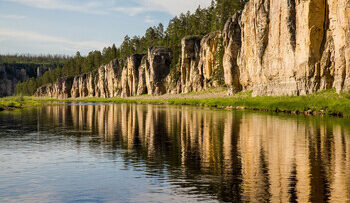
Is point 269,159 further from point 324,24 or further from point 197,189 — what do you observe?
point 324,24

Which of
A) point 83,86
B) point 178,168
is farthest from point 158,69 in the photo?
point 178,168

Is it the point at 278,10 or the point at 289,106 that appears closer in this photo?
the point at 289,106

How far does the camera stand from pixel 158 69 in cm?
12562

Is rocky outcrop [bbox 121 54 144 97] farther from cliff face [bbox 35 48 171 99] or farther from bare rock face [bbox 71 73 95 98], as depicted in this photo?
bare rock face [bbox 71 73 95 98]

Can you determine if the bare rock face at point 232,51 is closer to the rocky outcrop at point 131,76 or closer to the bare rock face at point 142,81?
the bare rock face at point 142,81

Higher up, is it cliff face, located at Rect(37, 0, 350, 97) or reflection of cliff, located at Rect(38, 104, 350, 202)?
cliff face, located at Rect(37, 0, 350, 97)

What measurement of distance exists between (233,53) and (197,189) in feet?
237

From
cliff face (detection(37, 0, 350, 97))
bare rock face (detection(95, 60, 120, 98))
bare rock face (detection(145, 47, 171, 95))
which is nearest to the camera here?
cliff face (detection(37, 0, 350, 97))

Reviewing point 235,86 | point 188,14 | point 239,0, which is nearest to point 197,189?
point 235,86

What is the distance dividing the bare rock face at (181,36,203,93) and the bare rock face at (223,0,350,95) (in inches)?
1021

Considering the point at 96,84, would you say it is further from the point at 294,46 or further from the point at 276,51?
the point at 294,46

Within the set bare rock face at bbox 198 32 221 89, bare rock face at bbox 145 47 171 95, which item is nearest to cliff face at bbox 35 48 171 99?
bare rock face at bbox 145 47 171 95

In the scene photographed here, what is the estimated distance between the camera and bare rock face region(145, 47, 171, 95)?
124 metres

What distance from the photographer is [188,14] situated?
136250 millimetres
